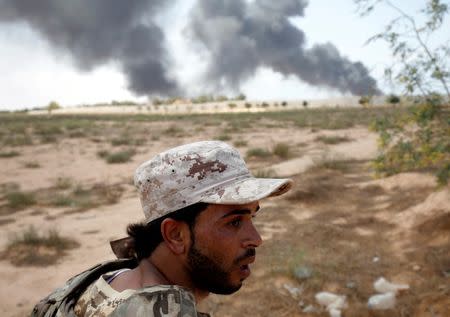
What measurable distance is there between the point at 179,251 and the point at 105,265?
28 centimetres

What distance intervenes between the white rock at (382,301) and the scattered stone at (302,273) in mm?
621

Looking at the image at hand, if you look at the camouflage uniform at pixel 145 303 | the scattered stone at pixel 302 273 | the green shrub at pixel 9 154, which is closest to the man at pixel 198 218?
the camouflage uniform at pixel 145 303

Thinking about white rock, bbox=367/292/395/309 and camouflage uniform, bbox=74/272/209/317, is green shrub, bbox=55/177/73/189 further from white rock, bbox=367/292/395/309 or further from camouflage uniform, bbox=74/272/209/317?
camouflage uniform, bbox=74/272/209/317

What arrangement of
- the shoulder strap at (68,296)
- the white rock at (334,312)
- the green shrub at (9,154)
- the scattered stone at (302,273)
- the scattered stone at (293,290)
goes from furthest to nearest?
the green shrub at (9,154), the scattered stone at (302,273), the scattered stone at (293,290), the white rock at (334,312), the shoulder strap at (68,296)

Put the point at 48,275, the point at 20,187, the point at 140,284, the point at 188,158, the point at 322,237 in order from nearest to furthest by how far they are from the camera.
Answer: the point at 140,284 → the point at 188,158 → the point at 48,275 → the point at 322,237 → the point at 20,187

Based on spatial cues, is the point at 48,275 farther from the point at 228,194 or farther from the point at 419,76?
the point at 419,76

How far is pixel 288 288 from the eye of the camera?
3865mm

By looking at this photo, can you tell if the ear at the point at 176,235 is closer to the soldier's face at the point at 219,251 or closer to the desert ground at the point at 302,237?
the soldier's face at the point at 219,251

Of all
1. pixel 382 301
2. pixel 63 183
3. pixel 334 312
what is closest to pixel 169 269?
pixel 334 312

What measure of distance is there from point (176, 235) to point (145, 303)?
1.14ft

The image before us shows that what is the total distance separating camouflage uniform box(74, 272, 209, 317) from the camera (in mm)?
995

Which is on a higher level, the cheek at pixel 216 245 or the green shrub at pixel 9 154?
the cheek at pixel 216 245

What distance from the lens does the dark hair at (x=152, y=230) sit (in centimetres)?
133

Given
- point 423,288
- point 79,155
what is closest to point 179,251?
point 423,288
